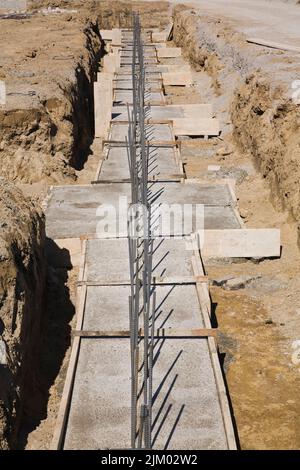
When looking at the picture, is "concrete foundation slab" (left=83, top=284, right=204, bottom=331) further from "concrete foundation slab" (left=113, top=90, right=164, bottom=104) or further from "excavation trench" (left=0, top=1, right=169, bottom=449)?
"concrete foundation slab" (left=113, top=90, right=164, bottom=104)

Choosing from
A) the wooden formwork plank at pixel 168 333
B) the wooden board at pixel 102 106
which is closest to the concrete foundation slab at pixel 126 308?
the wooden formwork plank at pixel 168 333

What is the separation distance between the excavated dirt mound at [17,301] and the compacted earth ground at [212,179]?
17mm

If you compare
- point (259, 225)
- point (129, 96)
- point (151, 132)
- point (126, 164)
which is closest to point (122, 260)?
point (259, 225)

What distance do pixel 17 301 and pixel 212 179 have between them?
7957mm

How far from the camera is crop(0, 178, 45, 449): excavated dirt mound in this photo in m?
5.74

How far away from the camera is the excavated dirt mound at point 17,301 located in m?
5.74

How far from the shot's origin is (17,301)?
21.7 ft

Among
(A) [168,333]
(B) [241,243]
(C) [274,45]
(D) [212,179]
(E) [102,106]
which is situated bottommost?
(D) [212,179]

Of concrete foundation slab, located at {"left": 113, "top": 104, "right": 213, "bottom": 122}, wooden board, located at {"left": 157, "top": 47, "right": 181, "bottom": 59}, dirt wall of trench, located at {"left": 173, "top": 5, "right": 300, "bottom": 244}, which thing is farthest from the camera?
wooden board, located at {"left": 157, "top": 47, "right": 181, "bottom": 59}

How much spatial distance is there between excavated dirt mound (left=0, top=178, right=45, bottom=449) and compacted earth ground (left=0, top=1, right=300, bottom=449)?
0.7 inches

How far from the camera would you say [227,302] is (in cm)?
902

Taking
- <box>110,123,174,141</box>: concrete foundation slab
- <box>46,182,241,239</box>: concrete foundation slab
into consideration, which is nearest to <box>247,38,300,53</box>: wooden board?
<box>110,123,174,141</box>: concrete foundation slab

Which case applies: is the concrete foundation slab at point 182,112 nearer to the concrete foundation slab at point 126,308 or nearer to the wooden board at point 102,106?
the wooden board at point 102,106

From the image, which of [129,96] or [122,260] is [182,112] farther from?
[122,260]
